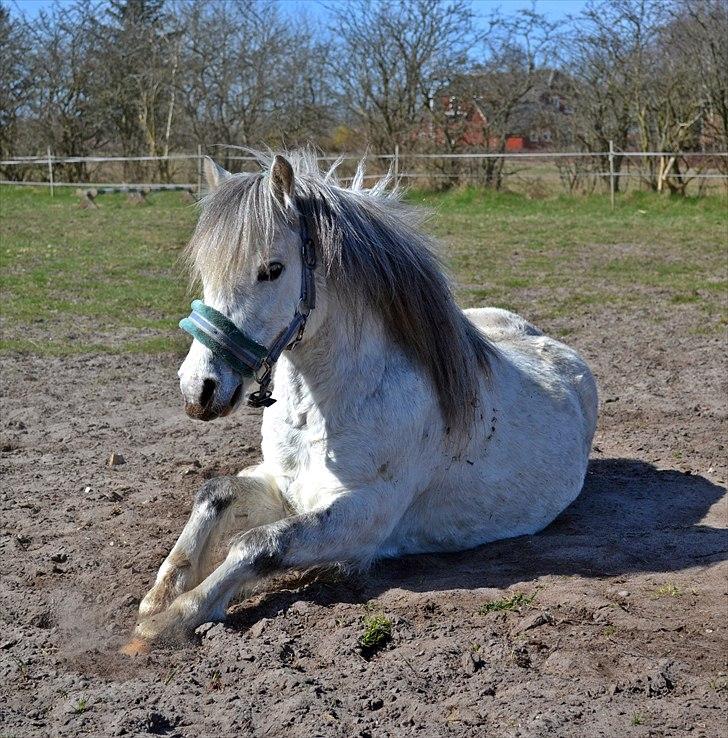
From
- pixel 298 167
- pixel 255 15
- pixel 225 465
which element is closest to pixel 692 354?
pixel 225 465

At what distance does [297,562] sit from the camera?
13.3 feet

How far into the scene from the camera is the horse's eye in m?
3.91

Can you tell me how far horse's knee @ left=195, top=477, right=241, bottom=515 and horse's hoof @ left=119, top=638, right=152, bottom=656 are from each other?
774 mm

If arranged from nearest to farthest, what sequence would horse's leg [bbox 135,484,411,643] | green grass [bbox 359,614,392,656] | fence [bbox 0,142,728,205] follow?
green grass [bbox 359,614,392,656] → horse's leg [bbox 135,484,411,643] → fence [bbox 0,142,728,205]

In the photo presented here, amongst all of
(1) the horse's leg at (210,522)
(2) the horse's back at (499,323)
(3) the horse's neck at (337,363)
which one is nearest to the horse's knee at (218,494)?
(1) the horse's leg at (210,522)

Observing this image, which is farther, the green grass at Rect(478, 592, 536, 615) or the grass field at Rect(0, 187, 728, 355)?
the grass field at Rect(0, 187, 728, 355)

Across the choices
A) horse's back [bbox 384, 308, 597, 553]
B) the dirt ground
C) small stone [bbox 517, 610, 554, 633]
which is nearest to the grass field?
the dirt ground

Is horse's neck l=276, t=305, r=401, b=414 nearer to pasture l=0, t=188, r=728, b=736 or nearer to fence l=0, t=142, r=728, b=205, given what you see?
pasture l=0, t=188, r=728, b=736

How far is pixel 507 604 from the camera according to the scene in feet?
12.9

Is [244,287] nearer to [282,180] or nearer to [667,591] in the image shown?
[282,180]

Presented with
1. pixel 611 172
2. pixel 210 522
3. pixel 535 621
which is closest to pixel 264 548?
pixel 210 522

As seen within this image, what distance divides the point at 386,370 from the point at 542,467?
1.33 meters

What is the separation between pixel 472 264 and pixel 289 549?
35.9 feet

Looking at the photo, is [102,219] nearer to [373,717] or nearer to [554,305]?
[554,305]
